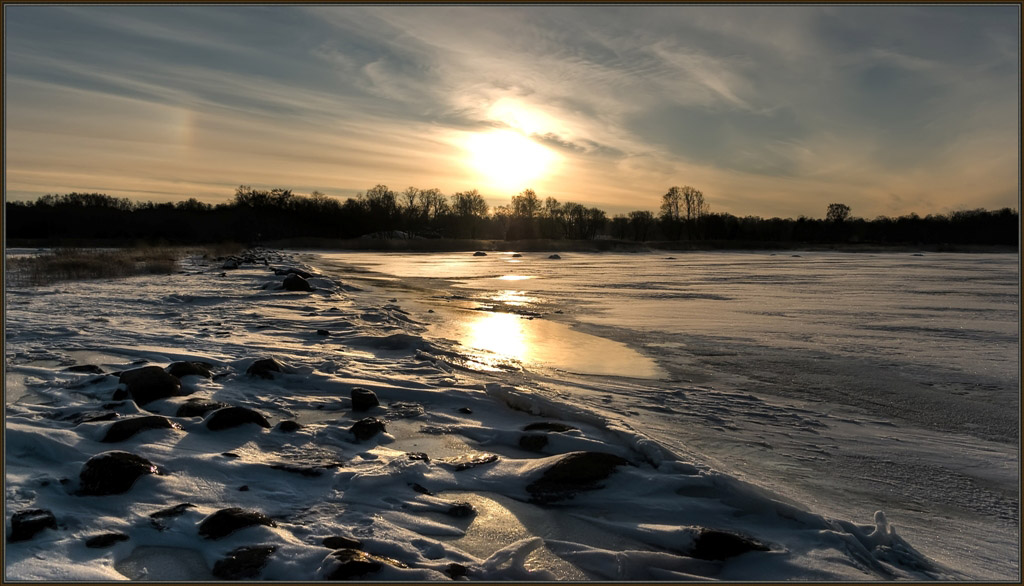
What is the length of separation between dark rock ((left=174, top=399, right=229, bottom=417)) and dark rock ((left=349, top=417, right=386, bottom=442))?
1092 mm

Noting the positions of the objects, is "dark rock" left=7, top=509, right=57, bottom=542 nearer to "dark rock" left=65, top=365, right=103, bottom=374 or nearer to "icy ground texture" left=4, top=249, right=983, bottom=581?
"icy ground texture" left=4, top=249, right=983, bottom=581

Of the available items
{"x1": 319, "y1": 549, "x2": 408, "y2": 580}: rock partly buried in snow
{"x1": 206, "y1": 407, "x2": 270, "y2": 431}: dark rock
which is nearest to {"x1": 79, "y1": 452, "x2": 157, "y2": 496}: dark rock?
{"x1": 206, "y1": 407, "x2": 270, "y2": 431}: dark rock

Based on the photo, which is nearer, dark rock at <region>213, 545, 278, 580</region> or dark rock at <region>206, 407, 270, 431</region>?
dark rock at <region>213, 545, 278, 580</region>

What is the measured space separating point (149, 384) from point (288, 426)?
1.46 meters

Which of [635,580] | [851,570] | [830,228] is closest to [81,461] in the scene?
[635,580]

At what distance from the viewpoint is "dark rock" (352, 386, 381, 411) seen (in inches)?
200

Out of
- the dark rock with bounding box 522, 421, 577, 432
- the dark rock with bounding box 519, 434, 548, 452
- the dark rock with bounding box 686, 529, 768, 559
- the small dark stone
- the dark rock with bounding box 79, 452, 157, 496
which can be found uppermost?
the dark rock with bounding box 79, 452, 157, 496

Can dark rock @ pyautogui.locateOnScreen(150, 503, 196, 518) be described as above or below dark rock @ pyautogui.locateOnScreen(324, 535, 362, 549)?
above

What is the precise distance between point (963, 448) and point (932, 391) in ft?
6.17

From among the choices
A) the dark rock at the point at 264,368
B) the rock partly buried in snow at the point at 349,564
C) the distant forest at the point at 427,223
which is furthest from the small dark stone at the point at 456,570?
the distant forest at the point at 427,223

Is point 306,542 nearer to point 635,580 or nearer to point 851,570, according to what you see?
point 635,580

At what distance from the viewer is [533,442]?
14.3 ft

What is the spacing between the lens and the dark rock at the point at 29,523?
8.80 ft

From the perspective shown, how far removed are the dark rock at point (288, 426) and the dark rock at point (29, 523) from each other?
1.63 m
